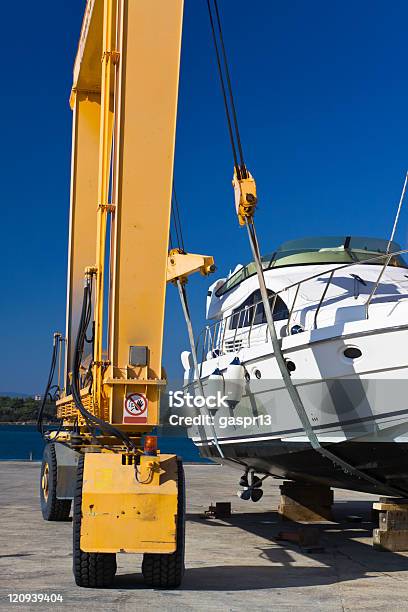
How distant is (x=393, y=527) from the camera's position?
8.64 meters

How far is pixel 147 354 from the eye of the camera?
21.8ft

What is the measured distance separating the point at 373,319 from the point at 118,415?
281 centimetres

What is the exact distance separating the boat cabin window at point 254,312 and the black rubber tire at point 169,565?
4.25 m

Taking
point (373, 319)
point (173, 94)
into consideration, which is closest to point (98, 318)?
point (173, 94)

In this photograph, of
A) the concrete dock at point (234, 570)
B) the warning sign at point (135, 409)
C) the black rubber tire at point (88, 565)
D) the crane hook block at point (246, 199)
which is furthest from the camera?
the crane hook block at point (246, 199)

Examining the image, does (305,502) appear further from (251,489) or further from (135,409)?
(135,409)

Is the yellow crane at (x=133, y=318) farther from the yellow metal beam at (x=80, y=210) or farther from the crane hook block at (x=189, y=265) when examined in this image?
the yellow metal beam at (x=80, y=210)

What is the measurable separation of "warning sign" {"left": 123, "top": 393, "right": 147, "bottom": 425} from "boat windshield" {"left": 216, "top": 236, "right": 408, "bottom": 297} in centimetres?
504

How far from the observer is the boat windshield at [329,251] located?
1098cm

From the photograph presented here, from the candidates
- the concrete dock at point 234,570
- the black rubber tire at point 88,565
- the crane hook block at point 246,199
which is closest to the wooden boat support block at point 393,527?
the concrete dock at point 234,570

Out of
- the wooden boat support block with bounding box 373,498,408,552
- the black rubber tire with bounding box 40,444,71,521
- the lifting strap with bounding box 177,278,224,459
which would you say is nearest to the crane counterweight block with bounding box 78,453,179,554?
the wooden boat support block with bounding box 373,498,408,552

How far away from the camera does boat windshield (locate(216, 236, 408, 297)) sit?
36.0 feet

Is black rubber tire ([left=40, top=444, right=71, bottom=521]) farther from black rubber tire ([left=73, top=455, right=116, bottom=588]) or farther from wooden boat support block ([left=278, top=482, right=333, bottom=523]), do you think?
black rubber tire ([left=73, top=455, right=116, bottom=588])

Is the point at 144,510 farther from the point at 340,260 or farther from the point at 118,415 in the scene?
the point at 340,260
